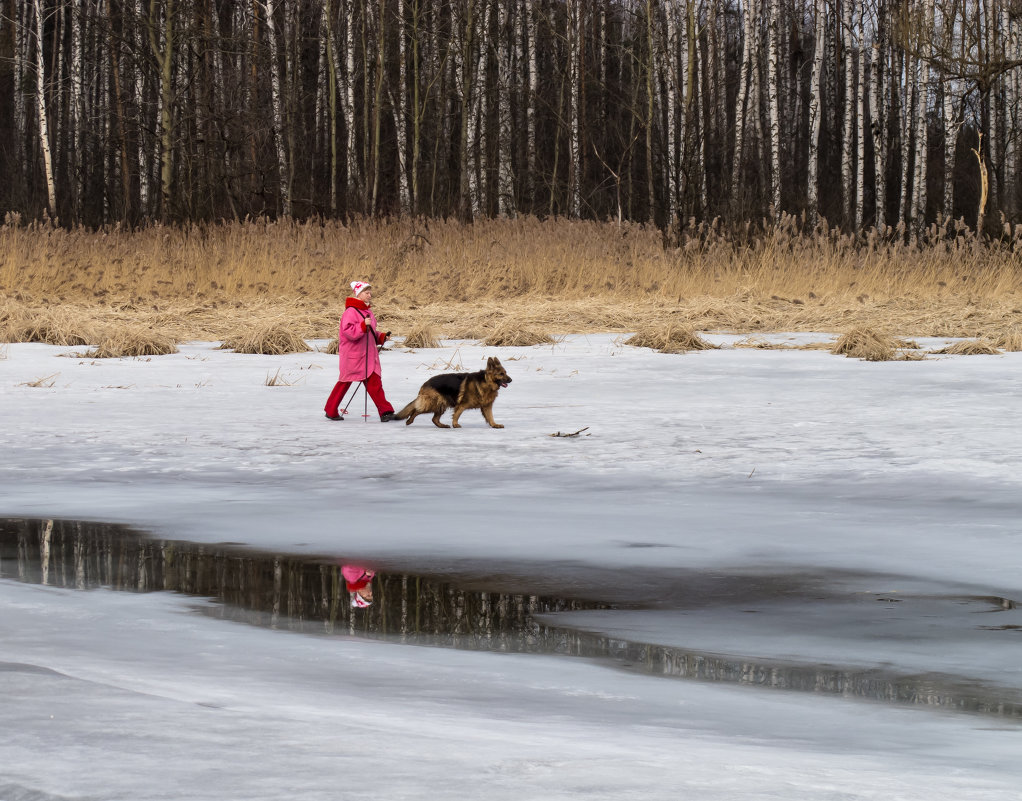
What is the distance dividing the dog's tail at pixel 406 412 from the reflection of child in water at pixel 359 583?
3.99 m

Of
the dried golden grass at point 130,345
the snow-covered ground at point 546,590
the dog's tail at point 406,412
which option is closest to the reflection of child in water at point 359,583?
the snow-covered ground at point 546,590

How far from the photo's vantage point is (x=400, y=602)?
426cm

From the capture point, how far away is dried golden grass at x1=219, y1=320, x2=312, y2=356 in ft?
45.9

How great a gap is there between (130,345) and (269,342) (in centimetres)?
138

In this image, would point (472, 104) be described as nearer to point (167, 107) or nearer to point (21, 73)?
point (167, 107)

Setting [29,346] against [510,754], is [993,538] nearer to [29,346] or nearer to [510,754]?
[510,754]

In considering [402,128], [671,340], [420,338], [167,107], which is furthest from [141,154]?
[671,340]

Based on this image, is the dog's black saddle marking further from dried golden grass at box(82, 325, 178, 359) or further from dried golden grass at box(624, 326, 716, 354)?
dried golden grass at box(82, 325, 178, 359)

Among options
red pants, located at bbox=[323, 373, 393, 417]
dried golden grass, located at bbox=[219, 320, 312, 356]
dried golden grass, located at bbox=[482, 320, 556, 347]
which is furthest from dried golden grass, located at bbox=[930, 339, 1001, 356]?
red pants, located at bbox=[323, 373, 393, 417]

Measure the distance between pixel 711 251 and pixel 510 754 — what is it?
17.9 m

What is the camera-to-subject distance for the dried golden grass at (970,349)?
13.3 m

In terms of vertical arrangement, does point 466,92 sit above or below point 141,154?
above

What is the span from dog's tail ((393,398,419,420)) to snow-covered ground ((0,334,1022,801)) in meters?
0.15

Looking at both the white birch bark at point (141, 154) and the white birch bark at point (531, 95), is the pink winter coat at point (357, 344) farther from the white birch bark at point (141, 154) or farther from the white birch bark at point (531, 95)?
the white birch bark at point (531, 95)
